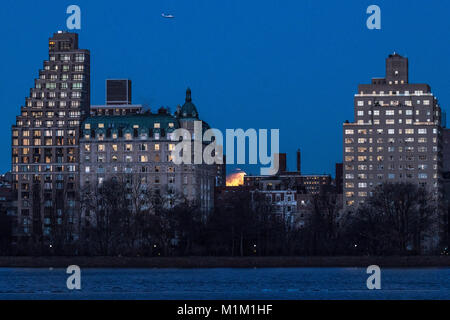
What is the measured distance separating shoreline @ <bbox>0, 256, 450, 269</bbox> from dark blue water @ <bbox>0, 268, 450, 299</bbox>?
3286 mm

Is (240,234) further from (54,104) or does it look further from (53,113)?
(54,104)

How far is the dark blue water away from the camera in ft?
258

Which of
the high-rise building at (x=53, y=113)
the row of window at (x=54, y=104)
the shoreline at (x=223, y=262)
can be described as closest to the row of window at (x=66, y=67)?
the high-rise building at (x=53, y=113)

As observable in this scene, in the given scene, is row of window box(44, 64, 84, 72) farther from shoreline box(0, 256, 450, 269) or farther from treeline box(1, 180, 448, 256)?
shoreline box(0, 256, 450, 269)

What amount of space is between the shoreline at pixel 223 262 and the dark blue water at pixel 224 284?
10.8 feet

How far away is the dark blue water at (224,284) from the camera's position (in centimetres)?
7875

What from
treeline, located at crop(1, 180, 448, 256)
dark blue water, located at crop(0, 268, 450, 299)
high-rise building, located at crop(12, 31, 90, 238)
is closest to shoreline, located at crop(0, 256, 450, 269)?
treeline, located at crop(1, 180, 448, 256)

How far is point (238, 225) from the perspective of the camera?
140 metres

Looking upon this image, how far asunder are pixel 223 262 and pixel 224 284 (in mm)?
38414

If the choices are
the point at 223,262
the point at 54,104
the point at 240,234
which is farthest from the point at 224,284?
the point at 54,104

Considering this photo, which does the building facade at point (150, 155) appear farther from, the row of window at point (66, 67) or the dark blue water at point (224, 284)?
the dark blue water at point (224, 284)
